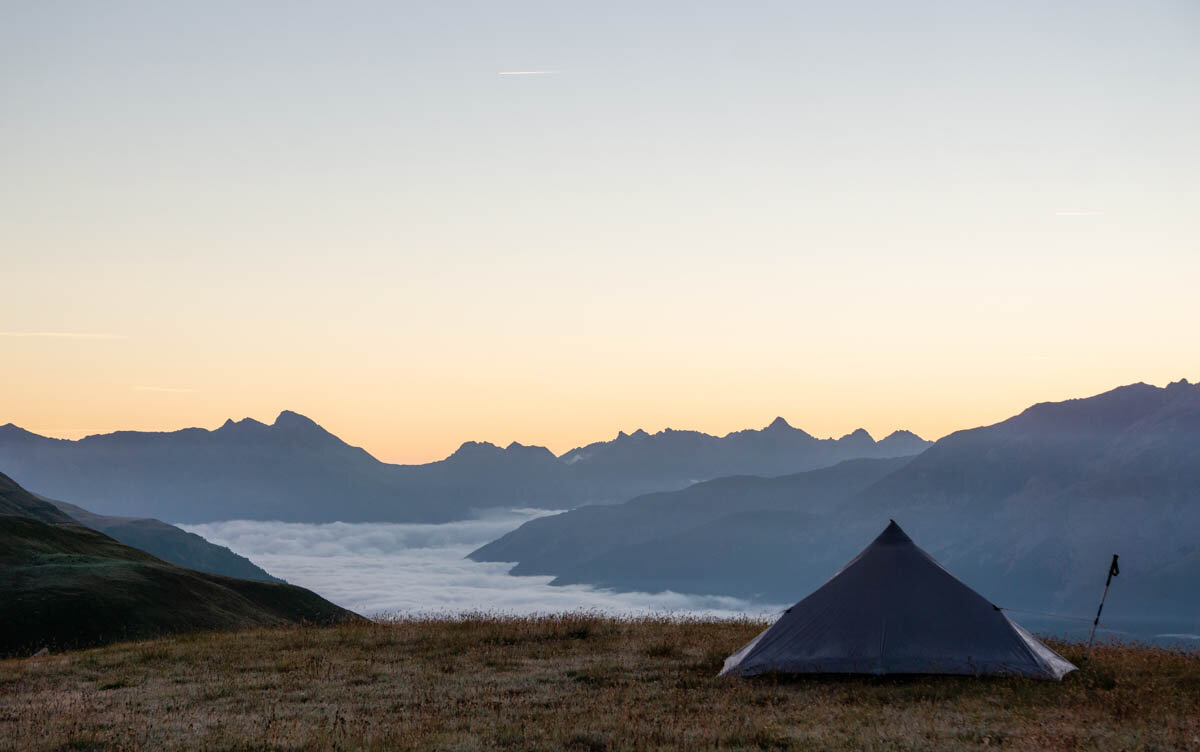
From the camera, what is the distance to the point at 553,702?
20125 millimetres

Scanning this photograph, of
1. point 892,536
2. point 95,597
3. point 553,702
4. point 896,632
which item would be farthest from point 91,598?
point 896,632

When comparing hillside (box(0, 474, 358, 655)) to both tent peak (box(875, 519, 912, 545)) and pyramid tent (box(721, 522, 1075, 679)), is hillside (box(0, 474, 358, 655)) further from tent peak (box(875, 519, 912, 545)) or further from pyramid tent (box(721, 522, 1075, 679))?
tent peak (box(875, 519, 912, 545))

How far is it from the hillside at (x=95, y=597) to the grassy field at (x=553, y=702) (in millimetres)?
18438

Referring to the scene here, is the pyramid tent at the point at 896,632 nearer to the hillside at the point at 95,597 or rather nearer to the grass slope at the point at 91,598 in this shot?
the hillside at the point at 95,597

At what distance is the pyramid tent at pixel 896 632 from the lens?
2186 centimetres

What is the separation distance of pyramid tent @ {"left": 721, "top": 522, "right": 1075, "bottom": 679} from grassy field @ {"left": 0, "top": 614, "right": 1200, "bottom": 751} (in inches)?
17.9

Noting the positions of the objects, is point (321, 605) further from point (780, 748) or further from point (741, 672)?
point (780, 748)

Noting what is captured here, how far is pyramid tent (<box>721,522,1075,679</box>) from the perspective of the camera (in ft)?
71.7

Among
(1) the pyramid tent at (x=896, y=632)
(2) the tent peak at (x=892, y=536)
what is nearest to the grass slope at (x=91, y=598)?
(1) the pyramid tent at (x=896, y=632)

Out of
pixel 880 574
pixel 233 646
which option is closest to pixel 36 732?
pixel 233 646

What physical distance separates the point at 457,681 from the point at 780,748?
30.9ft

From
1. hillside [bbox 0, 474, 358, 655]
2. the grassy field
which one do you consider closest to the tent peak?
the grassy field

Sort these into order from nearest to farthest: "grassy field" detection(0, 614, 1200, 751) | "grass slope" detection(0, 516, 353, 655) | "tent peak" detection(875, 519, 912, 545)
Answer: "grassy field" detection(0, 614, 1200, 751) → "tent peak" detection(875, 519, 912, 545) → "grass slope" detection(0, 516, 353, 655)

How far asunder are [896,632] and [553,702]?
8099mm
